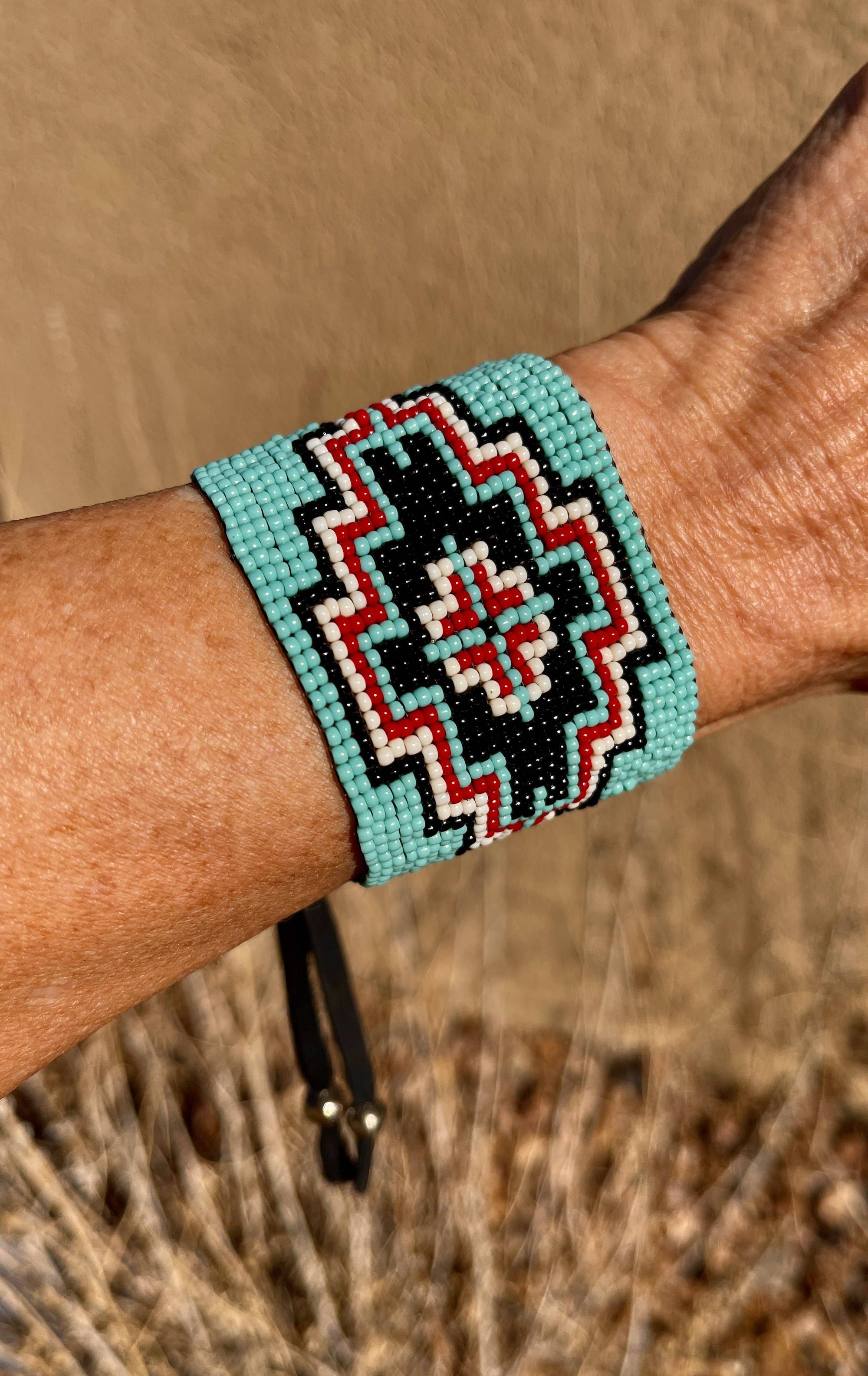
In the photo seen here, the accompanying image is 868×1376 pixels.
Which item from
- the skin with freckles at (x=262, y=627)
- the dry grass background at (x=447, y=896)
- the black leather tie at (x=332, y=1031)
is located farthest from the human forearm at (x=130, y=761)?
the dry grass background at (x=447, y=896)

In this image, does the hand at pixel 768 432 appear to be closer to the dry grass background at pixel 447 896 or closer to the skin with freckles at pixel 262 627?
the skin with freckles at pixel 262 627

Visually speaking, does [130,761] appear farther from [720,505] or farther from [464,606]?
[720,505]

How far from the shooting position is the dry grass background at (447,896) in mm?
1225

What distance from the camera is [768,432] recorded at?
751mm

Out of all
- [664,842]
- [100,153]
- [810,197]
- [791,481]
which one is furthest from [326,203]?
[664,842]

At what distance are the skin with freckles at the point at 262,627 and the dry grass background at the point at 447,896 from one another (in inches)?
20.8

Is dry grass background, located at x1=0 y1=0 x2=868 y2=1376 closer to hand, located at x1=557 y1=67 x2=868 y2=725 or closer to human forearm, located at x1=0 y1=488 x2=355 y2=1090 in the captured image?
hand, located at x1=557 y1=67 x2=868 y2=725

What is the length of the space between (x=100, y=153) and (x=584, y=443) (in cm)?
107

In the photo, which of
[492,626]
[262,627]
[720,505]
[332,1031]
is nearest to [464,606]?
[492,626]

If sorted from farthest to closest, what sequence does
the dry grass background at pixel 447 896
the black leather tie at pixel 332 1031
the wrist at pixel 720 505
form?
the dry grass background at pixel 447 896 → the black leather tie at pixel 332 1031 → the wrist at pixel 720 505

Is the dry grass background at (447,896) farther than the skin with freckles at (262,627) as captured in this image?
Yes

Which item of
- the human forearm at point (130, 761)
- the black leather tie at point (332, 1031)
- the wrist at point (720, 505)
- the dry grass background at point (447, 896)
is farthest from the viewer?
the dry grass background at point (447, 896)

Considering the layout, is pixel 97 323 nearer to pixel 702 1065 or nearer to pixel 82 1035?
pixel 82 1035

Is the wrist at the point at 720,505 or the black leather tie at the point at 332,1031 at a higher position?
the wrist at the point at 720,505
